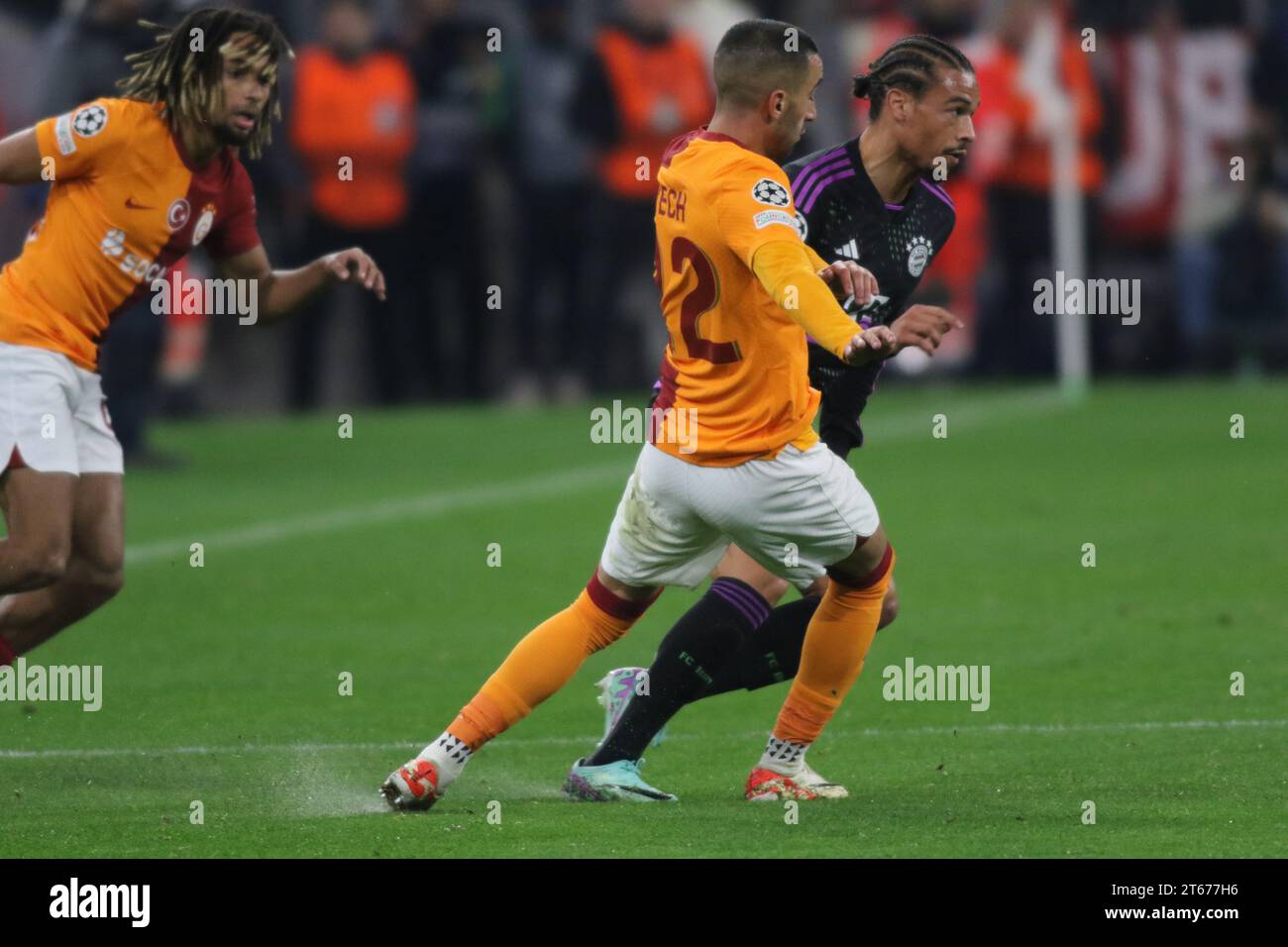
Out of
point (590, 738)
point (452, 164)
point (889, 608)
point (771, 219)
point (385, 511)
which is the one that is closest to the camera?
point (771, 219)

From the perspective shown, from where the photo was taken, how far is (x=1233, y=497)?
46.5 ft

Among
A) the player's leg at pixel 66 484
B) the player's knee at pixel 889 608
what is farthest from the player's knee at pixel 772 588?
the player's leg at pixel 66 484

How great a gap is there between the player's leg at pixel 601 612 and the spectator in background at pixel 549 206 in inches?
507

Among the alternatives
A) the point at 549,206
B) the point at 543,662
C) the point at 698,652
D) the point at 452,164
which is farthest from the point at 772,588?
the point at 549,206

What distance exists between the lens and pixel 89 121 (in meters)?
7.11

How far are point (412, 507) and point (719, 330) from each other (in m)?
8.08

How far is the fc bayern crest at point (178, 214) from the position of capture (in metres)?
7.26

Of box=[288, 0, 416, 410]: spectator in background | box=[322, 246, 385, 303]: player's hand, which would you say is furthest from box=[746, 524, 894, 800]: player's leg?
Result: box=[288, 0, 416, 410]: spectator in background

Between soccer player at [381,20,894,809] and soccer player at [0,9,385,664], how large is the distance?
1086mm

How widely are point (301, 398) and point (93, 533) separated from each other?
13.3 metres

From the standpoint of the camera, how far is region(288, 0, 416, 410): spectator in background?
18531mm

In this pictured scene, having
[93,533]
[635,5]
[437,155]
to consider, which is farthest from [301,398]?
[93,533]

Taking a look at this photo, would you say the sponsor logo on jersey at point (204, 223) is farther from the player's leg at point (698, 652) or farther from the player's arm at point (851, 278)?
the player's arm at point (851, 278)

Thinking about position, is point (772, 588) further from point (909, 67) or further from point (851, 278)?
point (909, 67)
